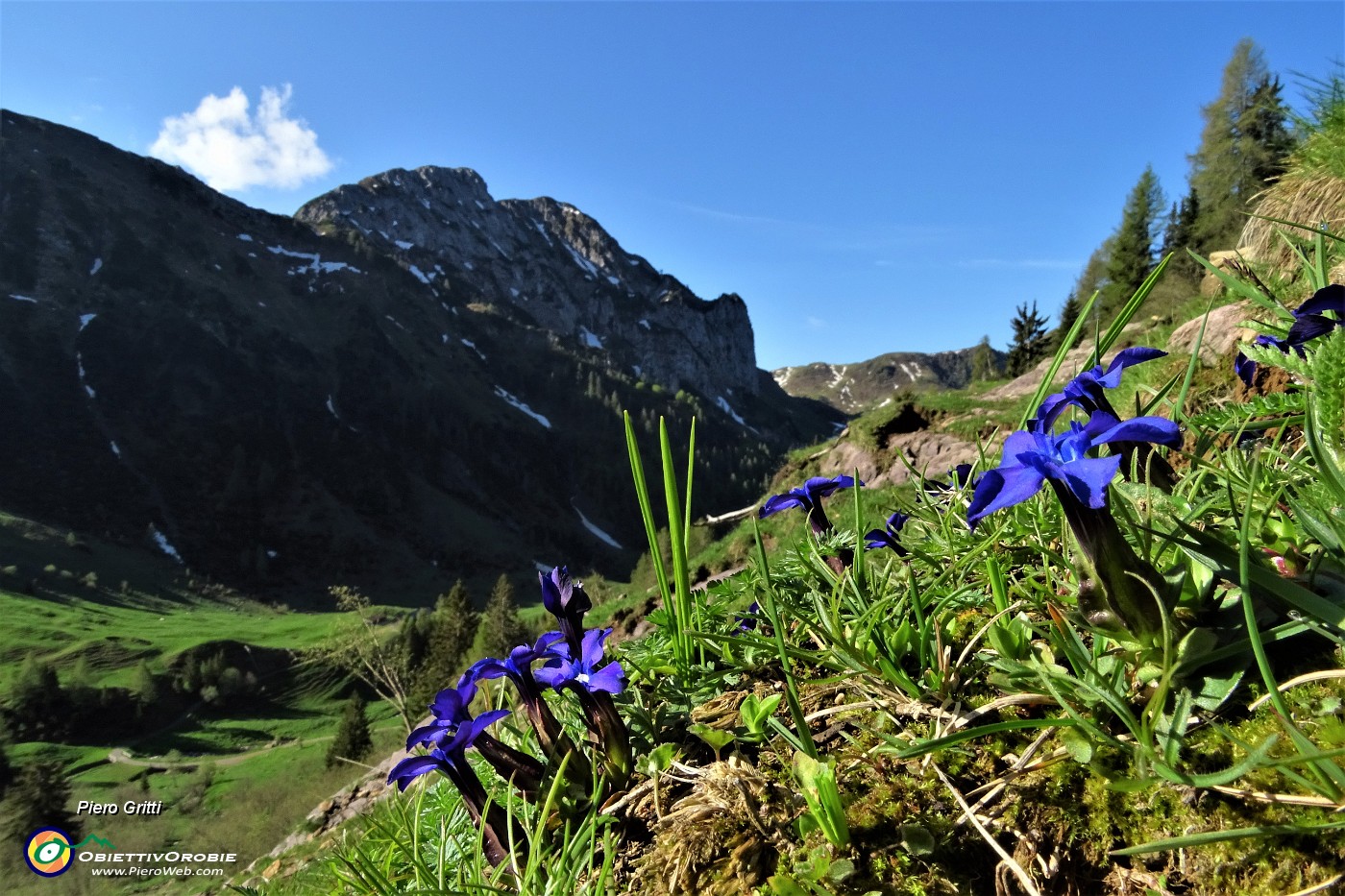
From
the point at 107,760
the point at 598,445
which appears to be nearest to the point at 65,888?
the point at 107,760

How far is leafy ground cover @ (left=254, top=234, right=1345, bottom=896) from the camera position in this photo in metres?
1.18

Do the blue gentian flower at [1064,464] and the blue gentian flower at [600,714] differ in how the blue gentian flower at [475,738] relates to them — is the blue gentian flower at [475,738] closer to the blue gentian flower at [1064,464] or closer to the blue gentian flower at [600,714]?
the blue gentian flower at [600,714]

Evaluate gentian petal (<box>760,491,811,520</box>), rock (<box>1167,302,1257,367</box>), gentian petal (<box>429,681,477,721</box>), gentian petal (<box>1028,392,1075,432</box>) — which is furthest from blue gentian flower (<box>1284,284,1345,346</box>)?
rock (<box>1167,302,1257,367</box>)

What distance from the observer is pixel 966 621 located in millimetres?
1908

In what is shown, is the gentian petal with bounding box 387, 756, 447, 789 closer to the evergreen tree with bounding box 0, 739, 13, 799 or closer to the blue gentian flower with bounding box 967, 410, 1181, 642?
the blue gentian flower with bounding box 967, 410, 1181, 642

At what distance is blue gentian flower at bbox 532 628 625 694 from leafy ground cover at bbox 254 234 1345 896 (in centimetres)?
1

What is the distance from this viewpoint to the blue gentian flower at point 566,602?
2.06 m

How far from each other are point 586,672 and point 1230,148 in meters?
52.2

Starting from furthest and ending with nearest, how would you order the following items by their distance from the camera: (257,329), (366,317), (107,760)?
(366,317) → (257,329) → (107,760)

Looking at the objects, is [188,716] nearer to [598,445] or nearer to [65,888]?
[65,888]

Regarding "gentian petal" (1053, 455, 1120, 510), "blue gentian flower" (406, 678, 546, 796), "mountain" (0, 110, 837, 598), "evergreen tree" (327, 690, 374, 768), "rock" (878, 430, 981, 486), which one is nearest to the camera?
"gentian petal" (1053, 455, 1120, 510)

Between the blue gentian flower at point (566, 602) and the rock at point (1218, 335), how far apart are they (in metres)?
5.16

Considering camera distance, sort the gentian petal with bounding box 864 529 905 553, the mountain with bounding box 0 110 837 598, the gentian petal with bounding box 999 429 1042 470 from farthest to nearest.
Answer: the mountain with bounding box 0 110 837 598
the gentian petal with bounding box 864 529 905 553
the gentian petal with bounding box 999 429 1042 470

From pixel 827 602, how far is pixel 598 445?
19508 cm
